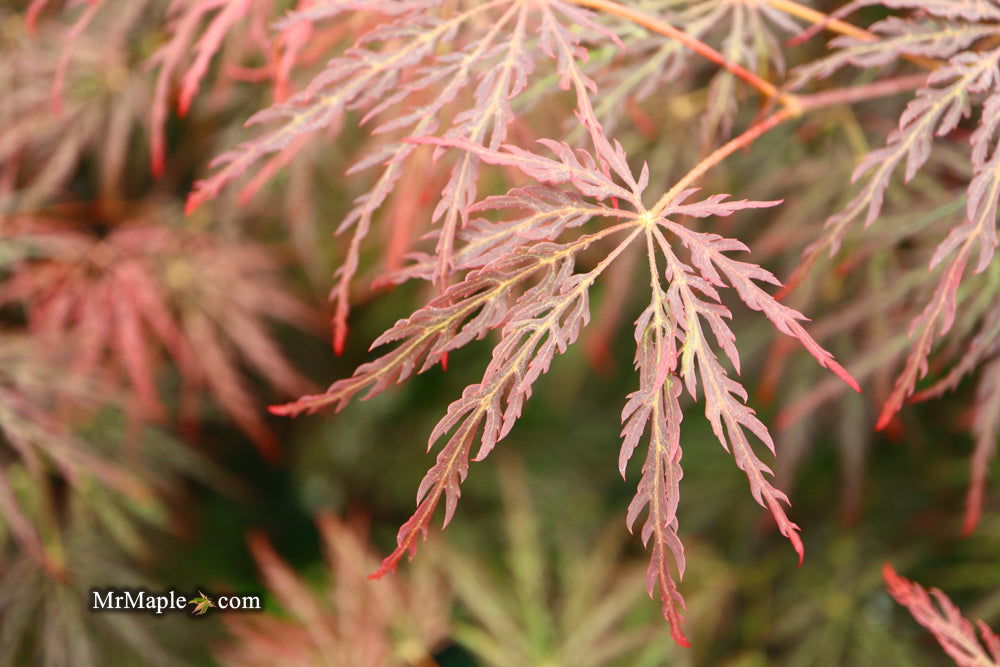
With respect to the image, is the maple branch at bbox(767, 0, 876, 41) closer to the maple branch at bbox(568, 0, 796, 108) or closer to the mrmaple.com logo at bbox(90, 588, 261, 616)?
the maple branch at bbox(568, 0, 796, 108)

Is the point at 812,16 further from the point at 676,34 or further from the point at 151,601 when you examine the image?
the point at 151,601

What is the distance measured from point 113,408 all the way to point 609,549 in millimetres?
852

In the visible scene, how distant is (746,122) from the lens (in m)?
1.04

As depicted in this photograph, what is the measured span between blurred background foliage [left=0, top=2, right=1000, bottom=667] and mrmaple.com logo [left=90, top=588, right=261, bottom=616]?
23mm

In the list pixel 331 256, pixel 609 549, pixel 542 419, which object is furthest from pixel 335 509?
pixel 609 549

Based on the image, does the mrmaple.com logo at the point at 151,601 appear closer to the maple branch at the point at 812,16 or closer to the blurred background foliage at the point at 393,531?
the blurred background foliage at the point at 393,531

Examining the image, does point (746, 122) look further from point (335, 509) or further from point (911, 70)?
point (335, 509)

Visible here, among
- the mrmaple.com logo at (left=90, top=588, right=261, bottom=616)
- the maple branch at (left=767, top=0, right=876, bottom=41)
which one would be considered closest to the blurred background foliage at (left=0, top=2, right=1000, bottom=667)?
the mrmaple.com logo at (left=90, top=588, right=261, bottom=616)

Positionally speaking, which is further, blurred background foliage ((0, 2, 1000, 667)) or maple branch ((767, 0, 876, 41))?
blurred background foliage ((0, 2, 1000, 667))

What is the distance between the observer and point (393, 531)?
1.51 m

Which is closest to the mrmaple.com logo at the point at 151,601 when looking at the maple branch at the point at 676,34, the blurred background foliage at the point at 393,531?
the blurred background foliage at the point at 393,531

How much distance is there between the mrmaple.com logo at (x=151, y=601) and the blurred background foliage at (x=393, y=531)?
23 mm

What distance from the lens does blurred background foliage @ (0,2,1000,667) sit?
997mm

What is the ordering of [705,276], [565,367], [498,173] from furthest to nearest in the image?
[565,367]
[498,173]
[705,276]
